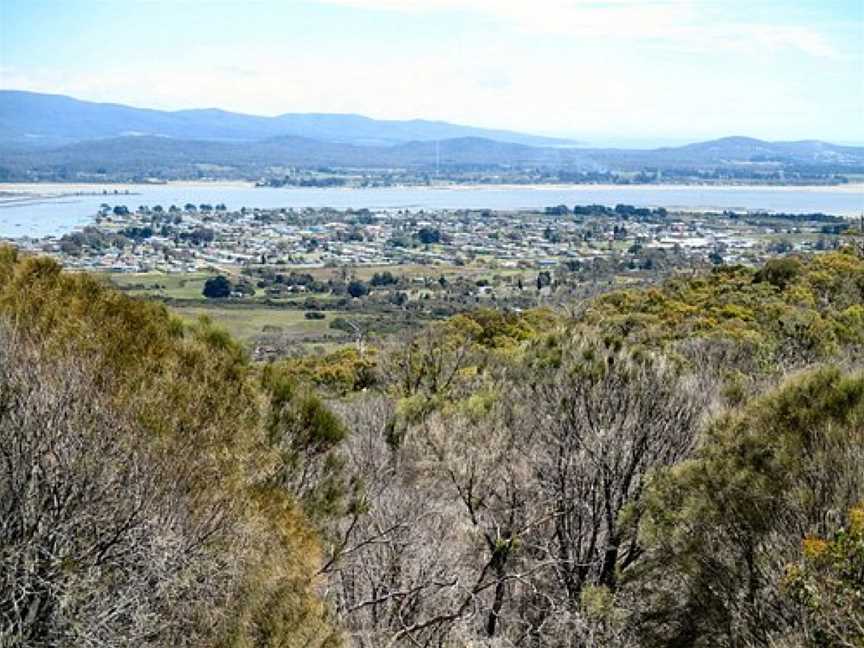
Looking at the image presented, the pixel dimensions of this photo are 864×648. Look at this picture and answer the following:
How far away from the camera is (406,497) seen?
10.5 metres

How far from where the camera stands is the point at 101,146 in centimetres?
15250

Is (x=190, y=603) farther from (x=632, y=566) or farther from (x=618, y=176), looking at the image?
(x=618, y=176)

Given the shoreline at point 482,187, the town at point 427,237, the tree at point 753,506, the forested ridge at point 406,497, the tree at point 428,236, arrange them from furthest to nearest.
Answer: the shoreline at point 482,187 < the tree at point 428,236 < the town at point 427,237 < the tree at point 753,506 < the forested ridge at point 406,497

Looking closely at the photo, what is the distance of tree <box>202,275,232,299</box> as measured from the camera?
158 ft

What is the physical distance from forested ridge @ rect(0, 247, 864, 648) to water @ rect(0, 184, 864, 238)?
6997 cm

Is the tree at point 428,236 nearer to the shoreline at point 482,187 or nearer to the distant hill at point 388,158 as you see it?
the shoreline at point 482,187

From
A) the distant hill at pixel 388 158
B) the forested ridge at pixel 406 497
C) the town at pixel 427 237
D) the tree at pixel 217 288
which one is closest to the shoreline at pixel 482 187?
the distant hill at pixel 388 158

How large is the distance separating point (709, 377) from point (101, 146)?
506 ft

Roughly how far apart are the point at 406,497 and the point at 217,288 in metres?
39.7

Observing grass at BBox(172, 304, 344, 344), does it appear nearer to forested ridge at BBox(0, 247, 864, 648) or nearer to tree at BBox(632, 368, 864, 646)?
forested ridge at BBox(0, 247, 864, 648)

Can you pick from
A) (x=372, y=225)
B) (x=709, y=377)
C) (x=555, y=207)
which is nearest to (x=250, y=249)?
(x=372, y=225)

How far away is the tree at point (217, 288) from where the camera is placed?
48.1m

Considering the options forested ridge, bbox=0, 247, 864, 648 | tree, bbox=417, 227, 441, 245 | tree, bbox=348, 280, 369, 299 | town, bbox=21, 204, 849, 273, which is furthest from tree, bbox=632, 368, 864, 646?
tree, bbox=417, 227, 441, 245

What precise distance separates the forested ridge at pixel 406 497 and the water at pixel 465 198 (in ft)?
230
